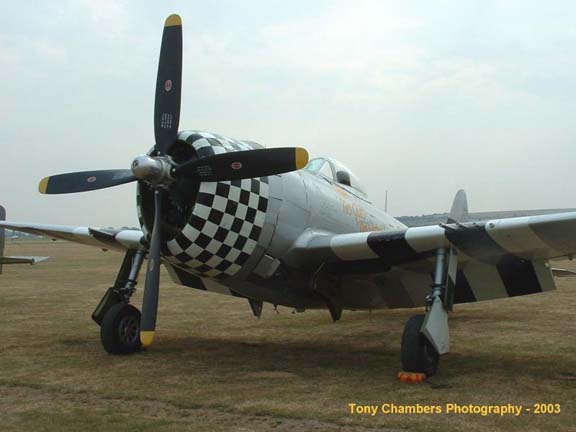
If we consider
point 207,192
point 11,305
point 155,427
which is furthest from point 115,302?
point 11,305

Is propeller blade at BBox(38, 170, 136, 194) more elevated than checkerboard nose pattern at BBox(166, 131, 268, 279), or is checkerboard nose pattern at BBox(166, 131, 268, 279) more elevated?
propeller blade at BBox(38, 170, 136, 194)

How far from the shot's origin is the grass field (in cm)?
434

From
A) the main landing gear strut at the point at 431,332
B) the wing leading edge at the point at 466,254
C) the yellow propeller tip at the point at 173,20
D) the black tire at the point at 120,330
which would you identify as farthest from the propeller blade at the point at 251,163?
the black tire at the point at 120,330

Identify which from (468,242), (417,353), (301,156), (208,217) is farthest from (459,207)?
(208,217)

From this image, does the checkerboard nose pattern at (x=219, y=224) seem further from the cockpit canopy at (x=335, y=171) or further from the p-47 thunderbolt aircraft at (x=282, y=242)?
the cockpit canopy at (x=335, y=171)

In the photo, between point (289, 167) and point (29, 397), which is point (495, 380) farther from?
point (29, 397)

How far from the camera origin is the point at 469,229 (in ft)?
20.1

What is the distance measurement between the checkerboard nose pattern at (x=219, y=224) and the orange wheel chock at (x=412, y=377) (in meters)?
1.99

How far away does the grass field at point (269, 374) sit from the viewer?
4.34 meters

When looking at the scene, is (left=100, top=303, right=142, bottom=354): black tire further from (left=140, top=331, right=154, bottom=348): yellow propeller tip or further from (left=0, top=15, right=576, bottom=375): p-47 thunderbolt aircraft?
(left=140, top=331, right=154, bottom=348): yellow propeller tip

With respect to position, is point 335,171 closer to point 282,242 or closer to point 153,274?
point 282,242

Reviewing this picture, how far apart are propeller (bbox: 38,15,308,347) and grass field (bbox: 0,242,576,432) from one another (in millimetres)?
945

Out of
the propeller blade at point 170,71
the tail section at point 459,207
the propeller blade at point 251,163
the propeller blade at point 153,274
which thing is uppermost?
the propeller blade at point 170,71

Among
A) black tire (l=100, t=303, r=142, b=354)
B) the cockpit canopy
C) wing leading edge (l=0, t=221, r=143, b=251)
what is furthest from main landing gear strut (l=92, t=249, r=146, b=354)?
the cockpit canopy
